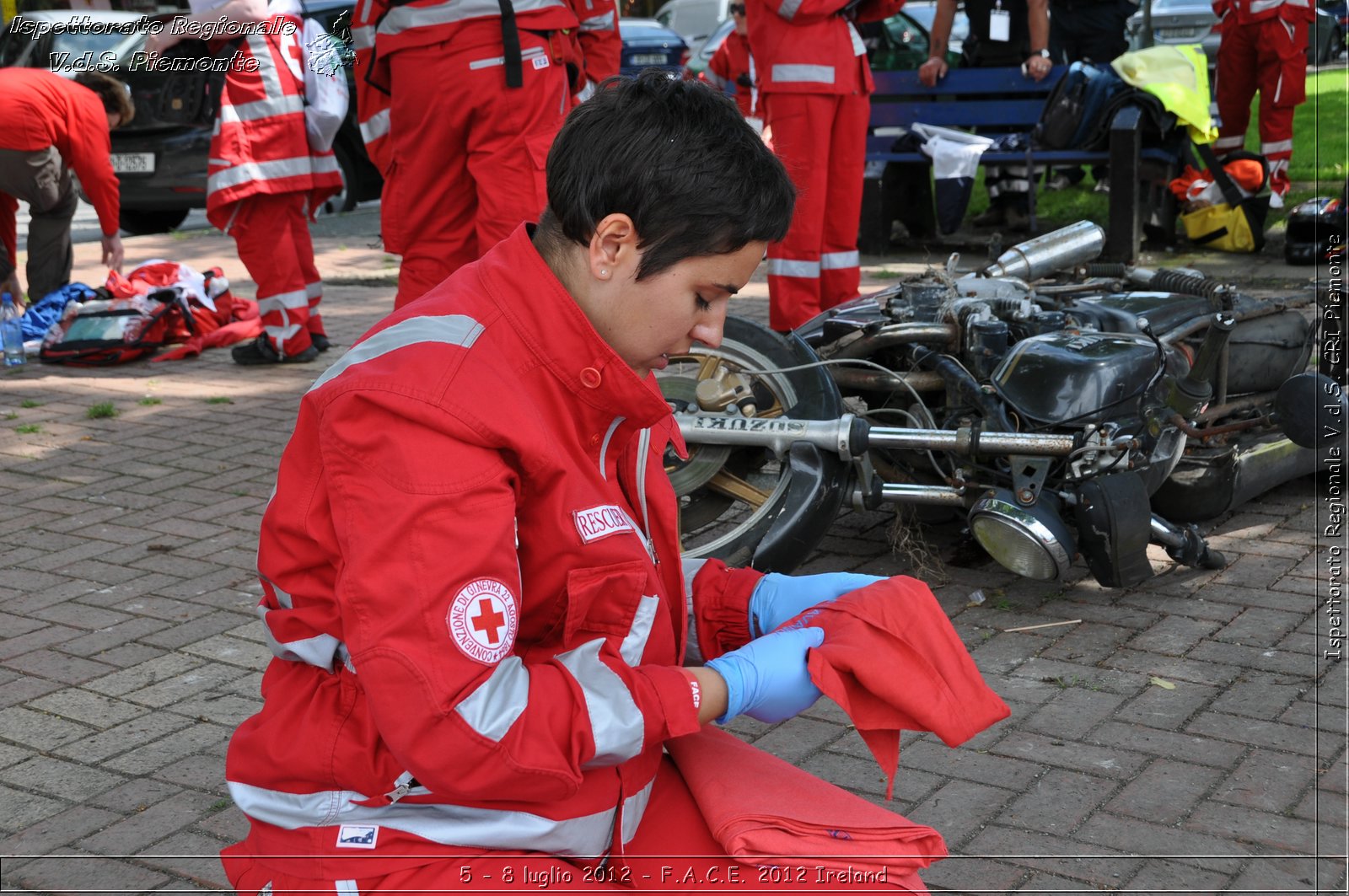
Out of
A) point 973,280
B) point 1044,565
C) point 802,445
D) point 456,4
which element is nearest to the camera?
point 1044,565

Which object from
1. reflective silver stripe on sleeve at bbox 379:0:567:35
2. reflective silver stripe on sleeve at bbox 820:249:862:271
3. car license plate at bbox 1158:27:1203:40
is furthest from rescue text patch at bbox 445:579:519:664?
car license plate at bbox 1158:27:1203:40

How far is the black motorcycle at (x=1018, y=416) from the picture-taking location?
3688 mm

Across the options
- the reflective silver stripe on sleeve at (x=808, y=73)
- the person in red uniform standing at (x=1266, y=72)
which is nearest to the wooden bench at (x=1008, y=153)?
the person in red uniform standing at (x=1266, y=72)

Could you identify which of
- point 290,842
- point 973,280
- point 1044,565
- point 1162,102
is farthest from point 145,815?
point 1162,102

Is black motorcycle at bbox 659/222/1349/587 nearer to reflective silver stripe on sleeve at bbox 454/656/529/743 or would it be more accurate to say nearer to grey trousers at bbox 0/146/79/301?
reflective silver stripe on sleeve at bbox 454/656/529/743

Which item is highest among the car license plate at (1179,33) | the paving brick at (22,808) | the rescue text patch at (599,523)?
the car license plate at (1179,33)

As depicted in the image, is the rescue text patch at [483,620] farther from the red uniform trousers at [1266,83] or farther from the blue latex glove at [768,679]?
the red uniform trousers at [1266,83]

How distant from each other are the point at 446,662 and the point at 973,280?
3265 millimetres

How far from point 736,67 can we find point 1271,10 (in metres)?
3.85

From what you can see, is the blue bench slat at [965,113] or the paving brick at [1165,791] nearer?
the paving brick at [1165,791]

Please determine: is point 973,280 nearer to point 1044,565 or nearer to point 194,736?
point 1044,565

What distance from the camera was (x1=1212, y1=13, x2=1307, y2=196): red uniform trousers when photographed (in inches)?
386

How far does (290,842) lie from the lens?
1.77 meters

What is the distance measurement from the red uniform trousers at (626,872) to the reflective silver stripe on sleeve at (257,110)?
557 centimetres
